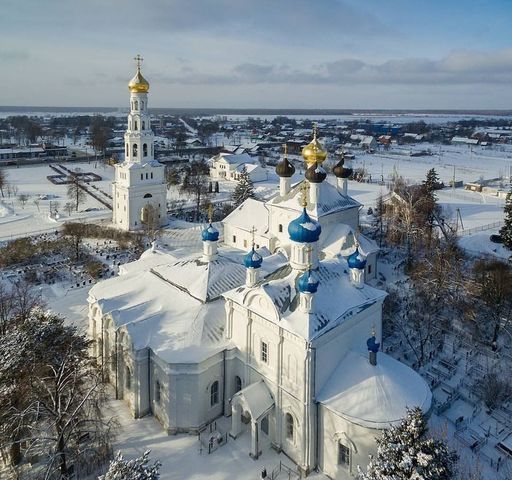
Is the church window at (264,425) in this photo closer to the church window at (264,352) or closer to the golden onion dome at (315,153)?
the church window at (264,352)

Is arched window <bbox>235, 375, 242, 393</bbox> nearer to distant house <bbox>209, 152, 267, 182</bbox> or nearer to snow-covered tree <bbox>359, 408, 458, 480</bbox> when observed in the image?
snow-covered tree <bbox>359, 408, 458, 480</bbox>

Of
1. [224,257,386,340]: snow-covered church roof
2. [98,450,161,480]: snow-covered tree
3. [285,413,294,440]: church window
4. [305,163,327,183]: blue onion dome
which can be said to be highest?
[305,163,327,183]: blue onion dome

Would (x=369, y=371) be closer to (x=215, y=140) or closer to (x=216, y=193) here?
(x=216, y=193)

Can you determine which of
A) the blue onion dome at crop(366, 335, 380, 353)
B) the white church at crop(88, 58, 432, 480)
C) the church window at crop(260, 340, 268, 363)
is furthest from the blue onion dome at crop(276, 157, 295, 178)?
the blue onion dome at crop(366, 335, 380, 353)

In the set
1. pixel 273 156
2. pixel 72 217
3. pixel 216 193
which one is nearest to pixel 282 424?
pixel 72 217

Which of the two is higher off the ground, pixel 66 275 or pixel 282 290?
pixel 282 290

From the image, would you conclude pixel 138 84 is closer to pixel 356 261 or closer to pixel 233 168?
pixel 356 261
